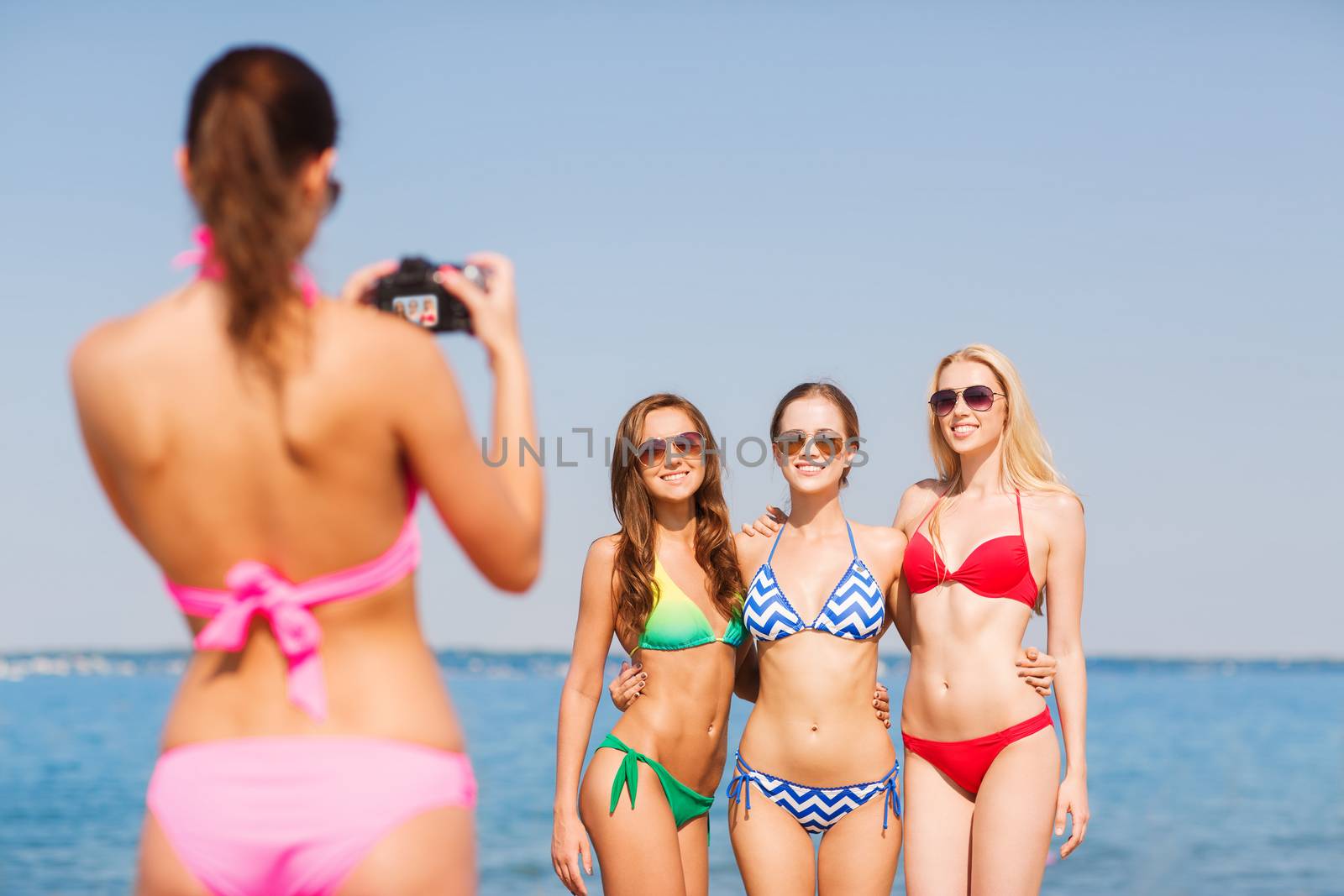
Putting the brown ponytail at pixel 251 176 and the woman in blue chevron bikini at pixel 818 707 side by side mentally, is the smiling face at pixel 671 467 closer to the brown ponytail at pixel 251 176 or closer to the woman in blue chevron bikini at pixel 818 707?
the woman in blue chevron bikini at pixel 818 707

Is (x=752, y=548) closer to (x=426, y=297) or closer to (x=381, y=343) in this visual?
(x=426, y=297)

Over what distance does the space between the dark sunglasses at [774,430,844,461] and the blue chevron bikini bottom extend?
138cm

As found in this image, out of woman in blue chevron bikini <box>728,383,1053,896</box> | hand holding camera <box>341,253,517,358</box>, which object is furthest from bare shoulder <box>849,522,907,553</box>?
hand holding camera <box>341,253,517,358</box>

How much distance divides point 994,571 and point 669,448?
1490 millimetres

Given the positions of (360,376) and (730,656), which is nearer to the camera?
(360,376)

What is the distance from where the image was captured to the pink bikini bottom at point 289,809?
7.47 ft

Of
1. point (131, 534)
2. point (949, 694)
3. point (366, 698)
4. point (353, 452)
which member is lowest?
point (949, 694)

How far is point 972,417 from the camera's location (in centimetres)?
565

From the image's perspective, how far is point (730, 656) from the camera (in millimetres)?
5652

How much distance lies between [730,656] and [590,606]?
2.18 ft

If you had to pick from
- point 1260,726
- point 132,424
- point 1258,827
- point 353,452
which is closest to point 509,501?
point 353,452

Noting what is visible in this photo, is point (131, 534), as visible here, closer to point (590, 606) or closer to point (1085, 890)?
point (590, 606)

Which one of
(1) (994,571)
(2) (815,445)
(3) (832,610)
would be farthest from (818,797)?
(2) (815,445)

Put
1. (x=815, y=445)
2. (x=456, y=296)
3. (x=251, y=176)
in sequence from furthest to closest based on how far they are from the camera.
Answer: (x=815, y=445) < (x=456, y=296) < (x=251, y=176)
